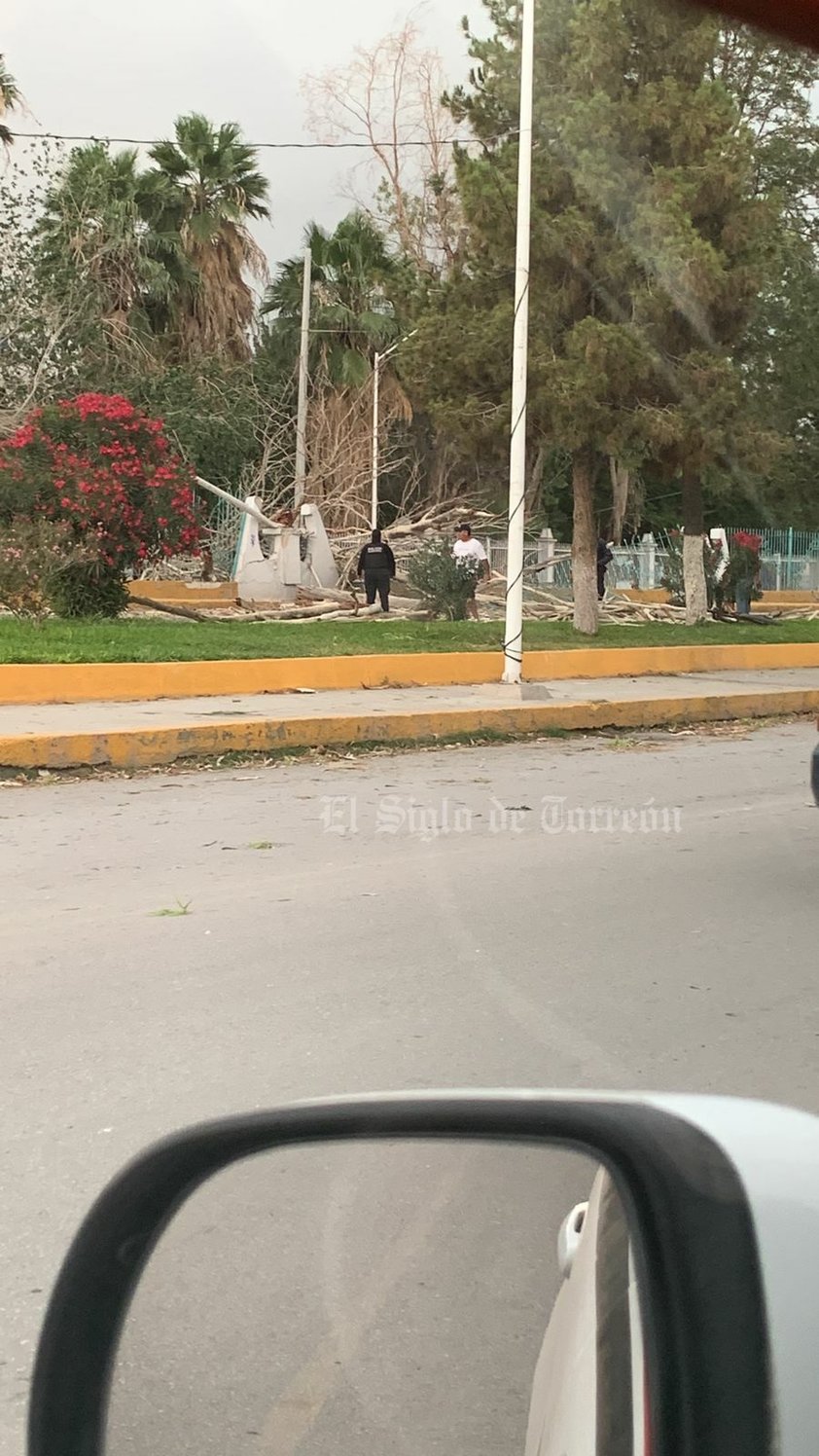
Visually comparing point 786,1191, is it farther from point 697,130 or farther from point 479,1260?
point 697,130

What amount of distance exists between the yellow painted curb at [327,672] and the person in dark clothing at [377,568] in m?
7.48

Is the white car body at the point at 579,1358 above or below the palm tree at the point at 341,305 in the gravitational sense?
below

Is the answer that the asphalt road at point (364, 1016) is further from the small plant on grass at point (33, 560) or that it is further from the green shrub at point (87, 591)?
the green shrub at point (87, 591)

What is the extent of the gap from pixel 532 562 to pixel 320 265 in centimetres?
1221

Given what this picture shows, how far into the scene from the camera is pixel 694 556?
25766mm

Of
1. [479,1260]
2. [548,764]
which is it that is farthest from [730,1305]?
[548,764]

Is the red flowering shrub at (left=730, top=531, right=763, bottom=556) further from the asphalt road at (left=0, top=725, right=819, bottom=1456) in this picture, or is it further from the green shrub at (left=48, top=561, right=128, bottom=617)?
the asphalt road at (left=0, top=725, right=819, bottom=1456)

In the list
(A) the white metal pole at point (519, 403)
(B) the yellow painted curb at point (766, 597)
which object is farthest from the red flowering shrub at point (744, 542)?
(A) the white metal pole at point (519, 403)

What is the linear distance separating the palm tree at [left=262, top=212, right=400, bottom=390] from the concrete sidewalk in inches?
923

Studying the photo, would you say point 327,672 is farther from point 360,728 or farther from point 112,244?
point 112,244

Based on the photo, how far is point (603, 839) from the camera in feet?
24.2

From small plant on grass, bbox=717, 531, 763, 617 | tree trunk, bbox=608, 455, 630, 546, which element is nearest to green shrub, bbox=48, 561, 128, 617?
small plant on grass, bbox=717, 531, 763, 617

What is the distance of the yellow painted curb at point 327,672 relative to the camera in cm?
1184

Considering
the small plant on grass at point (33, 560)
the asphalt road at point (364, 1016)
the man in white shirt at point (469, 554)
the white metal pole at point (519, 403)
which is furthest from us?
the man in white shirt at point (469, 554)
